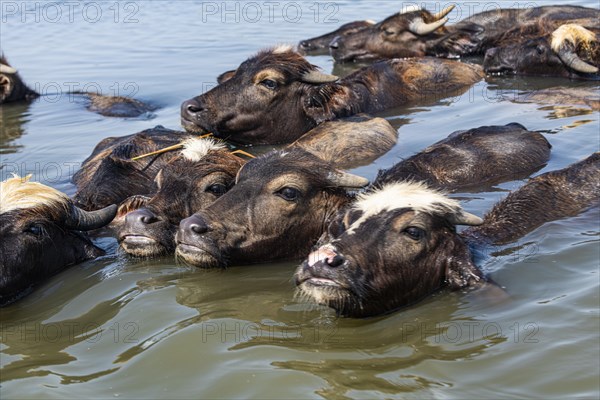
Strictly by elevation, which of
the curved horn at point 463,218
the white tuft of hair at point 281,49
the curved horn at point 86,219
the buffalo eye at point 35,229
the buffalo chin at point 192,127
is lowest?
the buffalo chin at point 192,127

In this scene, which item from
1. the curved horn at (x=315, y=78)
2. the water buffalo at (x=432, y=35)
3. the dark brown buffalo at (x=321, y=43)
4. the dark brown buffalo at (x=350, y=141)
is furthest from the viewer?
the dark brown buffalo at (x=321, y=43)

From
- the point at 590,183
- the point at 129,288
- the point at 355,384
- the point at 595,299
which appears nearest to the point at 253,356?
the point at 355,384

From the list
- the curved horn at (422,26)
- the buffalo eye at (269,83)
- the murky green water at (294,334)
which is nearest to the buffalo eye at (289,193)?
the murky green water at (294,334)

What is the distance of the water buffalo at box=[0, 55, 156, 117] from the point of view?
45.3 feet

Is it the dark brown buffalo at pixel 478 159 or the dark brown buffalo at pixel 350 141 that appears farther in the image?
the dark brown buffalo at pixel 350 141

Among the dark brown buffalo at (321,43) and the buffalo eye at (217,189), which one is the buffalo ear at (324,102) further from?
the dark brown buffalo at (321,43)

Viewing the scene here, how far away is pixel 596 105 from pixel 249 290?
700 centimetres

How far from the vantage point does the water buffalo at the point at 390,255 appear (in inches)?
226

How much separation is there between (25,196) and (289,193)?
7.19ft

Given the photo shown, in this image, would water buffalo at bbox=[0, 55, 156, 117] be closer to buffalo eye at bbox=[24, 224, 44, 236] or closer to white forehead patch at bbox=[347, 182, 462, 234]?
buffalo eye at bbox=[24, 224, 44, 236]

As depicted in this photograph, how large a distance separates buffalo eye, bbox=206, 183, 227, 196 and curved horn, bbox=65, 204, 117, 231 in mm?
893

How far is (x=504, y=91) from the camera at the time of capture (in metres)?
13.9

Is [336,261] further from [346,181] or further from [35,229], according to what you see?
[35,229]

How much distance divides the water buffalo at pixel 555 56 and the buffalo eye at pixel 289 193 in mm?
8356
